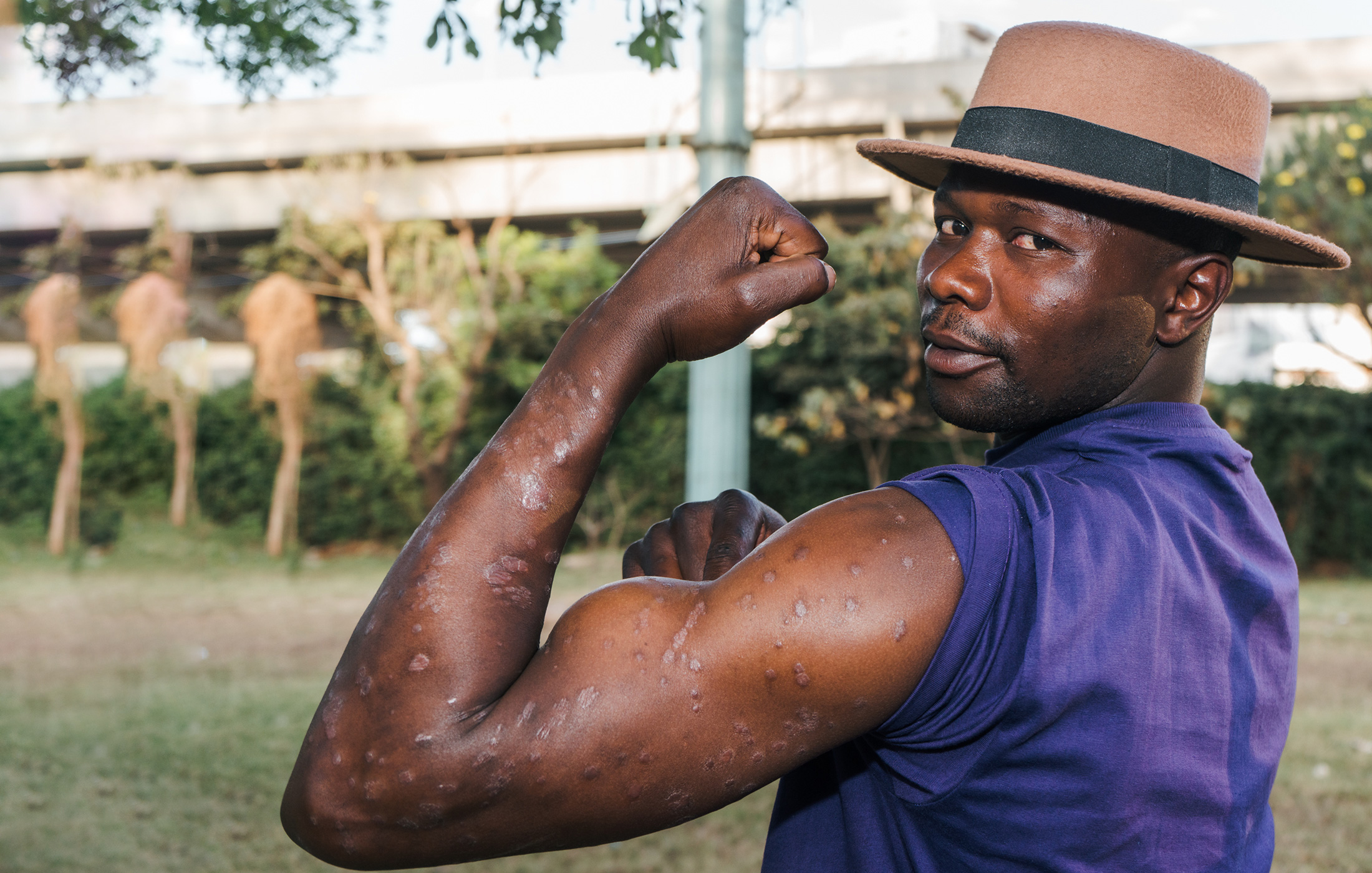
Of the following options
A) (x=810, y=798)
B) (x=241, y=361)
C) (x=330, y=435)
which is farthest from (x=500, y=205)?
(x=810, y=798)

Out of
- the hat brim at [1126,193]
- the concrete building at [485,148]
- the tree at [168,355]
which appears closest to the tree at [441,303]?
the concrete building at [485,148]

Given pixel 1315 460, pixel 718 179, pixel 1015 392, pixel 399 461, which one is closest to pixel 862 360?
pixel 1315 460

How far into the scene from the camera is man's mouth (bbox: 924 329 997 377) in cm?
120

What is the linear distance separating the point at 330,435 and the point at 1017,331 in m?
14.6

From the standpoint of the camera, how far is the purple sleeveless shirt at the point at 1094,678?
994 mm

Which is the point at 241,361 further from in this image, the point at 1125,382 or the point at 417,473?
the point at 1125,382

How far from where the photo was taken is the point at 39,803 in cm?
507

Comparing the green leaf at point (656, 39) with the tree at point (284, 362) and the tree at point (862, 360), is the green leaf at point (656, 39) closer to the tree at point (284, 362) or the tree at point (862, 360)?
the tree at point (862, 360)

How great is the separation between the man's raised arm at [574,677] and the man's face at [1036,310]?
248 mm

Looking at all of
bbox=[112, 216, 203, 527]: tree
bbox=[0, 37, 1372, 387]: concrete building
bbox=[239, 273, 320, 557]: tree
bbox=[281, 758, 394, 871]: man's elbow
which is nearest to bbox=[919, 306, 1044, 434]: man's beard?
bbox=[281, 758, 394, 871]: man's elbow

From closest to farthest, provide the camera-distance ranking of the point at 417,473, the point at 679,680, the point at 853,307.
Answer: the point at 679,680 < the point at 853,307 < the point at 417,473

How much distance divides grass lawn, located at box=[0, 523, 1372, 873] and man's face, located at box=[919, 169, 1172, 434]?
362 centimetres

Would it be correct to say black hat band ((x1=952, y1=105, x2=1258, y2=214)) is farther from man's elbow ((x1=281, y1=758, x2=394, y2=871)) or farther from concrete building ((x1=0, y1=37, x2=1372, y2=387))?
concrete building ((x1=0, y1=37, x2=1372, y2=387))

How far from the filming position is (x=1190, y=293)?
1237 millimetres
